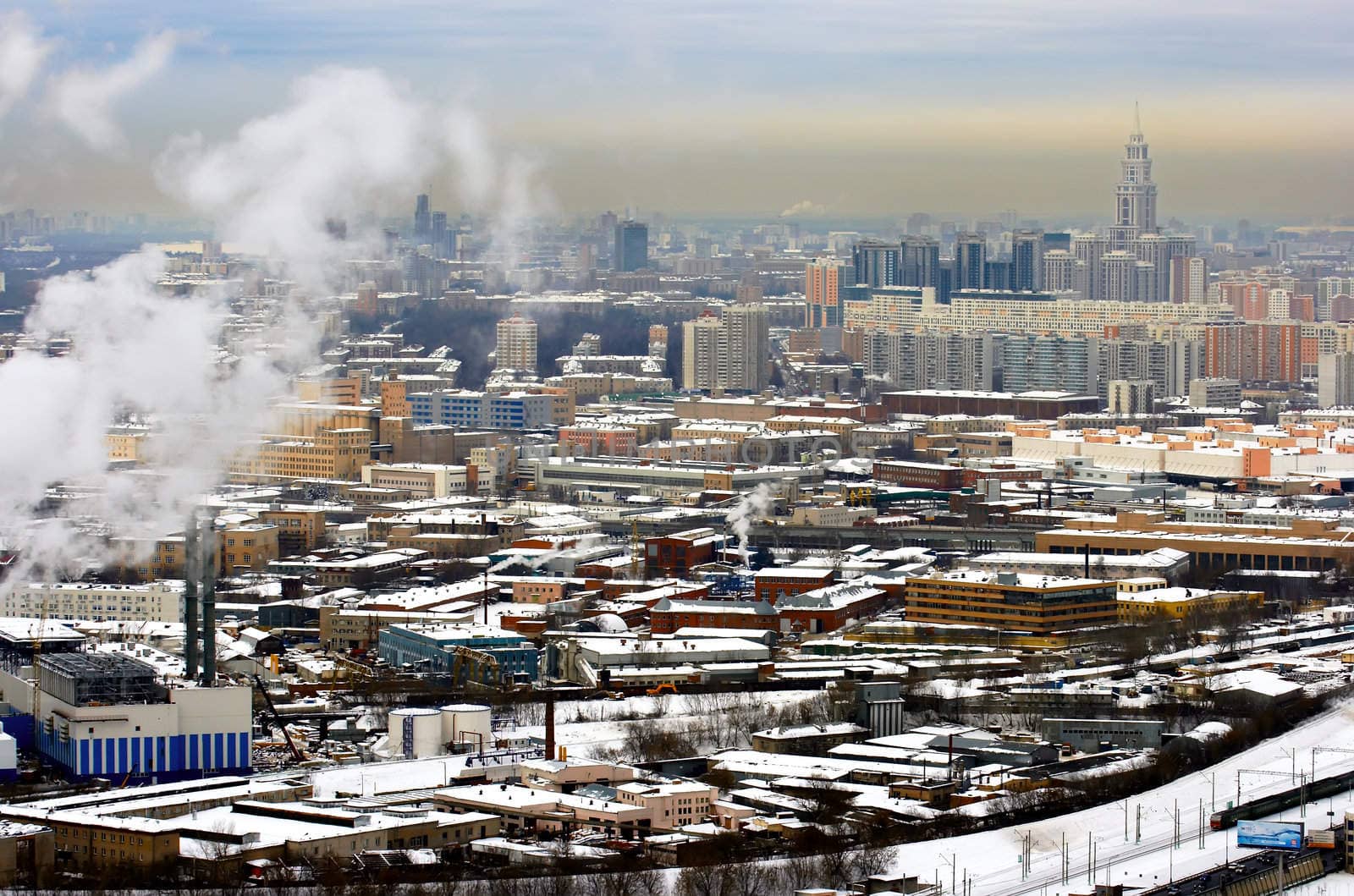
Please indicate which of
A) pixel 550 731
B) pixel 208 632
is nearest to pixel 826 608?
pixel 208 632

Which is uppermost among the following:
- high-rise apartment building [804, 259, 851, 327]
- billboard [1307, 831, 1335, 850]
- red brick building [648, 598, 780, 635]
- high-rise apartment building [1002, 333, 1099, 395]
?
high-rise apartment building [804, 259, 851, 327]

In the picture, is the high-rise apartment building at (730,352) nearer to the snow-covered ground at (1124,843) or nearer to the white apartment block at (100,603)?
the white apartment block at (100,603)

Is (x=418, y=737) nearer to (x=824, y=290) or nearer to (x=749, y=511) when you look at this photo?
(x=749, y=511)

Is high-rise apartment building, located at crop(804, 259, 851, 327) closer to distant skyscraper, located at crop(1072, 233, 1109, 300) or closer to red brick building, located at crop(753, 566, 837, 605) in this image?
distant skyscraper, located at crop(1072, 233, 1109, 300)

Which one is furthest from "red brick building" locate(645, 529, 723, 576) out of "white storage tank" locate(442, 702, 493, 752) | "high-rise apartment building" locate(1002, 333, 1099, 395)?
"high-rise apartment building" locate(1002, 333, 1099, 395)

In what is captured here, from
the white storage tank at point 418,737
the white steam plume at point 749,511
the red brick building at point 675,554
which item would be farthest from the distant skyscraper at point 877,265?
the white storage tank at point 418,737

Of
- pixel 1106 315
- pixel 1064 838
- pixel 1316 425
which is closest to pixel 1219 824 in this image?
pixel 1064 838
